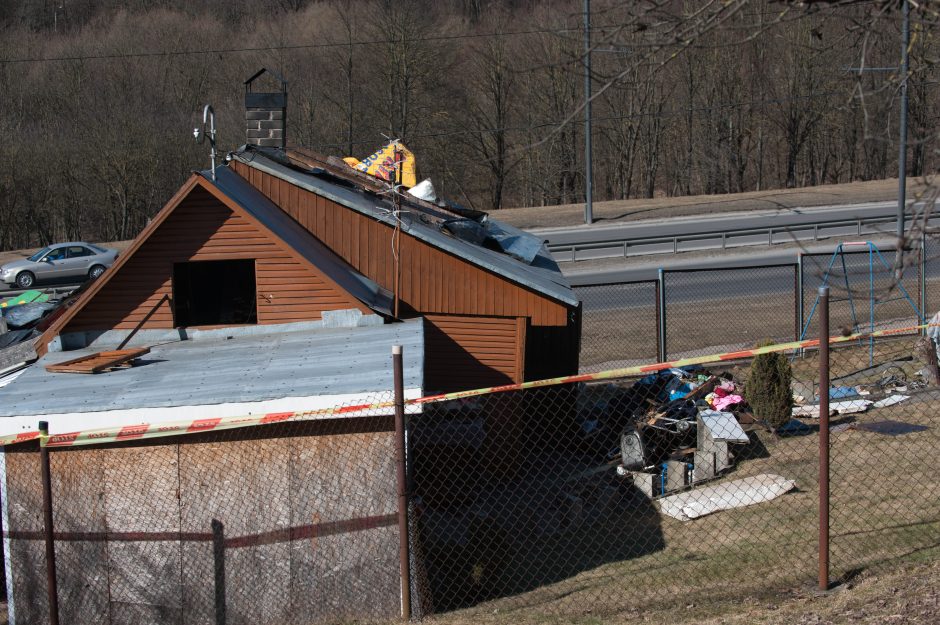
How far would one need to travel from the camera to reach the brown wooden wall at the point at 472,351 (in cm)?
1293

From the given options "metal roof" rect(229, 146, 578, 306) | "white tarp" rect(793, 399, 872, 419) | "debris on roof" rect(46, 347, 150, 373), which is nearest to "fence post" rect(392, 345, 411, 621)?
"debris on roof" rect(46, 347, 150, 373)

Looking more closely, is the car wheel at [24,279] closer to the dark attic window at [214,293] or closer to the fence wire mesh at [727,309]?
the fence wire mesh at [727,309]

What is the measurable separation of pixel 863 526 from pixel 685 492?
2.66 metres

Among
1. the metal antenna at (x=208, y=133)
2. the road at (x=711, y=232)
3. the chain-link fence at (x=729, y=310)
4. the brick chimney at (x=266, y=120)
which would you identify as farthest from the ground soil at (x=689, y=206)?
the metal antenna at (x=208, y=133)

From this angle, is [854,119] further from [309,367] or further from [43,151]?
[309,367]

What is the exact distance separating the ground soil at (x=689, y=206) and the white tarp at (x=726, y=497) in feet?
102

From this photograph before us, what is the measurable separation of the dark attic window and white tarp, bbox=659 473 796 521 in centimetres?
566

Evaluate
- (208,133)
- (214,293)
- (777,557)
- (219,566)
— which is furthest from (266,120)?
(777,557)

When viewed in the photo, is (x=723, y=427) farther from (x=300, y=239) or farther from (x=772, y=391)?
(x=300, y=239)

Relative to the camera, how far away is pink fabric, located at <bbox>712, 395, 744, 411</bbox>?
13094mm

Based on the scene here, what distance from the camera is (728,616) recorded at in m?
6.41

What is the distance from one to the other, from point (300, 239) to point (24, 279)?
94.3 feet

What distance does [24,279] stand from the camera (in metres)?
37.2

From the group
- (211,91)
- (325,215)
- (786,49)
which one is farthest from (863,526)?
(211,91)
